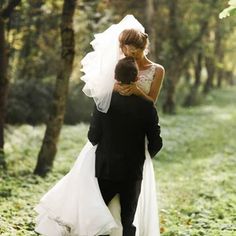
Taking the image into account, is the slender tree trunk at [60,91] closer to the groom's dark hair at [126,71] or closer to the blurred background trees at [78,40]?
the blurred background trees at [78,40]

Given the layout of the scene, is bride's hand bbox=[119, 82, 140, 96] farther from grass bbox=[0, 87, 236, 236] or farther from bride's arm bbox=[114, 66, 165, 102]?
grass bbox=[0, 87, 236, 236]

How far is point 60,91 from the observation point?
11961 mm

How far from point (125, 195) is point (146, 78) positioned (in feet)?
4.07

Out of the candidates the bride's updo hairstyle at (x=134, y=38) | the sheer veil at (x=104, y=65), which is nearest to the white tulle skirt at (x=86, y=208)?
the sheer veil at (x=104, y=65)

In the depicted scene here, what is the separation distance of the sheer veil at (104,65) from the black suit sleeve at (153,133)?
473 millimetres

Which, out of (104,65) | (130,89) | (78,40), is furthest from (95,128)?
(78,40)

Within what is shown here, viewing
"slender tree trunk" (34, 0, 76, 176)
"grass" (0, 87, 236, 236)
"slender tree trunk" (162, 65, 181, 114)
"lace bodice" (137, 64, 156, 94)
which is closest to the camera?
"lace bodice" (137, 64, 156, 94)

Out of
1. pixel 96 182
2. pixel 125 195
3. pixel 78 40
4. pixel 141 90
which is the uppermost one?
pixel 78 40

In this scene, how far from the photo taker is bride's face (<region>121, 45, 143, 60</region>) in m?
5.43

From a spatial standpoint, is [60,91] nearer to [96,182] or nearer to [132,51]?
[96,182]

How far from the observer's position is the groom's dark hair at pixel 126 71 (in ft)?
17.5

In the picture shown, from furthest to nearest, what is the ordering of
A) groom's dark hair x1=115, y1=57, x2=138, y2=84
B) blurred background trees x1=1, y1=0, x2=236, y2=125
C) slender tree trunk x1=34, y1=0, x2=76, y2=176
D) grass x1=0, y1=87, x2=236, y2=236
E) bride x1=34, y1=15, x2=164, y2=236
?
1. blurred background trees x1=1, y1=0, x2=236, y2=125
2. slender tree trunk x1=34, y1=0, x2=76, y2=176
3. grass x1=0, y1=87, x2=236, y2=236
4. bride x1=34, y1=15, x2=164, y2=236
5. groom's dark hair x1=115, y1=57, x2=138, y2=84

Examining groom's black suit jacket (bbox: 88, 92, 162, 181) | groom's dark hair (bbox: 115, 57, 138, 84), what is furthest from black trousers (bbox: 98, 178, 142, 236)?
groom's dark hair (bbox: 115, 57, 138, 84)

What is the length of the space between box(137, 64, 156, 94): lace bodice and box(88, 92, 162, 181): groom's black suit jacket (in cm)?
20
